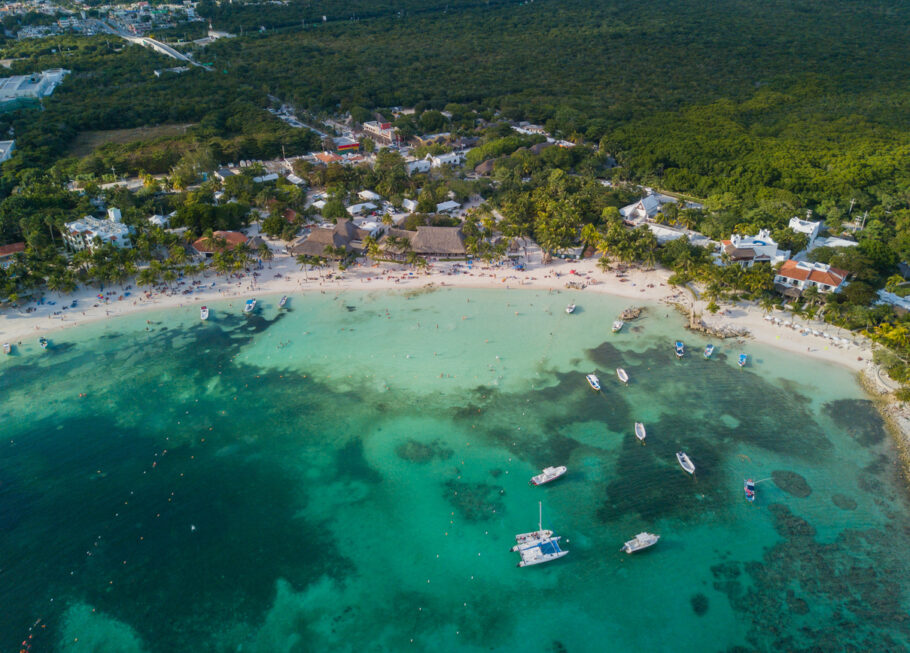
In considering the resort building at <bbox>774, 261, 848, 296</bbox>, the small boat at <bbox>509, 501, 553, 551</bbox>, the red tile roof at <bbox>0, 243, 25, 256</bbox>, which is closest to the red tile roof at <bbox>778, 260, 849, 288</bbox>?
the resort building at <bbox>774, 261, 848, 296</bbox>

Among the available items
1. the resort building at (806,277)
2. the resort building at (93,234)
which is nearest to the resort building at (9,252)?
the resort building at (93,234)

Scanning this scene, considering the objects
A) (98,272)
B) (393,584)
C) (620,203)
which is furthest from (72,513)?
(620,203)

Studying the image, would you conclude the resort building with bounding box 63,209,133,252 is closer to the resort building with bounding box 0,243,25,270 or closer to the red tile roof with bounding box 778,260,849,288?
the resort building with bounding box 0,243,25,270

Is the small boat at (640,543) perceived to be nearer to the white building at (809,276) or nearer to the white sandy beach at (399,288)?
the white sandy beach at (399,288)

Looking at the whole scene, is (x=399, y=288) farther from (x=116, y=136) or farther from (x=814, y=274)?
(x=116, y=136)

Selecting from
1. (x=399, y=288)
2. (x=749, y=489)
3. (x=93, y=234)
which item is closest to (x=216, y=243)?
(x=93, y=234)

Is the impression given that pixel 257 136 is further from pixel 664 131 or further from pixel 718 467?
pixel 718 467
